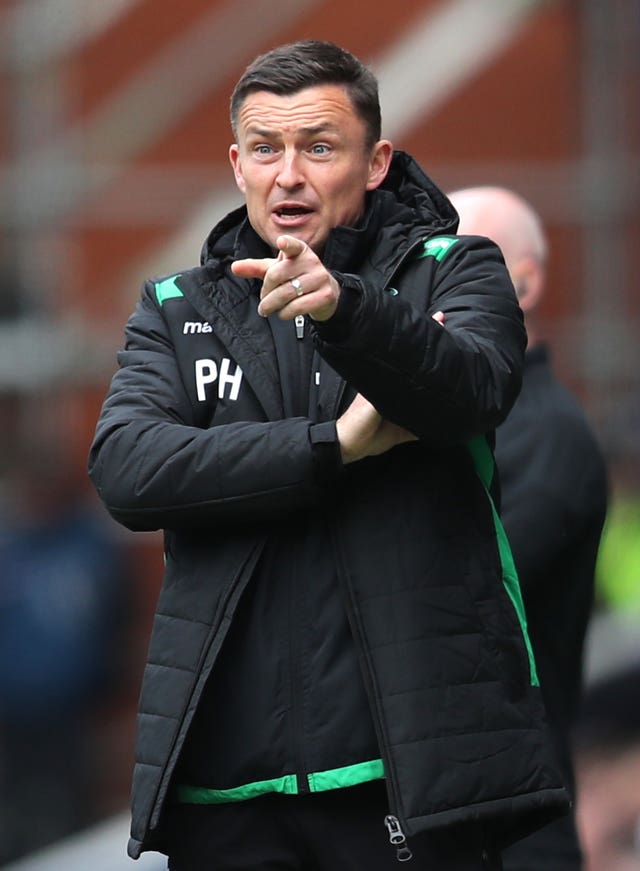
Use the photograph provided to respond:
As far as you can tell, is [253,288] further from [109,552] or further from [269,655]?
[109,552]

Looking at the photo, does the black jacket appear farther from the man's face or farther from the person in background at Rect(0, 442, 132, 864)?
the person in background at Rect(0, 442, 132, 864)

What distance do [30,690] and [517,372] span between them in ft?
16.3

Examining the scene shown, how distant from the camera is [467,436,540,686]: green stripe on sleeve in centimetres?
280

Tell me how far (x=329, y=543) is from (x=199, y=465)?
8.5 inches

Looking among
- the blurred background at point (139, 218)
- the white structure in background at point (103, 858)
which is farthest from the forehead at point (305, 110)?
the blurred background at point (139, 218)

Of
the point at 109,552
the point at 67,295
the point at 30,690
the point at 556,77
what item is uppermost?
the point at 556,77

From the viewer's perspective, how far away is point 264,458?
8.79 ft

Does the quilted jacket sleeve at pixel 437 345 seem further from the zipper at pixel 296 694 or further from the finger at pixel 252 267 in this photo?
the zipper at pixel 296 694

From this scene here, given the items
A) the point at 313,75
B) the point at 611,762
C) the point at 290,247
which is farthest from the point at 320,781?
the point at 611,762

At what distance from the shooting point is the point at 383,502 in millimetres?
2725

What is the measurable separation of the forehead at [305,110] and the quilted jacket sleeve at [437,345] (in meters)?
0.25

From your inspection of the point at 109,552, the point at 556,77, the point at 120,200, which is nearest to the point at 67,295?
the point at 120,200

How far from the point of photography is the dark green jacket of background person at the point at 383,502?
8.52 ft

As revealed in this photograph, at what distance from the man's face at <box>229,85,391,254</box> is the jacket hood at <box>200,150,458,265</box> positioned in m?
0.10
